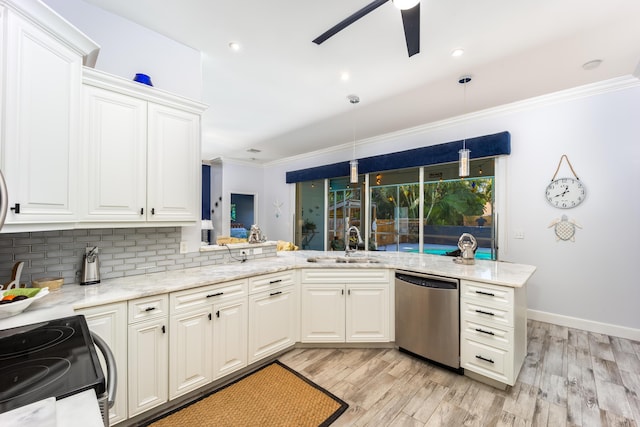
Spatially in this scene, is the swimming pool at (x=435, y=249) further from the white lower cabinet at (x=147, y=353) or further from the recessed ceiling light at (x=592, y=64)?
the white lower cabinet at (x=147, y=353)

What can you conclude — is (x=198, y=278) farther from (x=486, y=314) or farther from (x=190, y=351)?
(x=486, y=314)

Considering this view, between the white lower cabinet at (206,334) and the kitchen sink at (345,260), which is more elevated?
the kitchen sink at (345,260)

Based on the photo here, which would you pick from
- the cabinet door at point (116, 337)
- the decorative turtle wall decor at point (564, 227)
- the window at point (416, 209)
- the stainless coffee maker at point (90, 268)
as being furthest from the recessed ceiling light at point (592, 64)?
the stainless coffee maker at point (90, 268)

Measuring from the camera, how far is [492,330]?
2.10 metres

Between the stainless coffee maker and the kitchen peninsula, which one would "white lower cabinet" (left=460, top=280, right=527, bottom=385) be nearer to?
the kitchen peninsula

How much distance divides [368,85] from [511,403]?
10.5 feet

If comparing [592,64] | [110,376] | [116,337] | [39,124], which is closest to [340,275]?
[116,337]

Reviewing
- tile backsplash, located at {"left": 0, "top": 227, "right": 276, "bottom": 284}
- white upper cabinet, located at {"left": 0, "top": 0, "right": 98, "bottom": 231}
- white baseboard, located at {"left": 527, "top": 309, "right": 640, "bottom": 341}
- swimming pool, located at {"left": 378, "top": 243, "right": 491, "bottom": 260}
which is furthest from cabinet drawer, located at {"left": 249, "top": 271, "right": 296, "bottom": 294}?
white baseboard, located at {"left": 527, "top": 309, "right": 640, "bottom": 341}

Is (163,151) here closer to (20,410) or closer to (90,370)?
(90,370)

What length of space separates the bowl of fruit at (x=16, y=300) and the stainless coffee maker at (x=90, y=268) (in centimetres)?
42

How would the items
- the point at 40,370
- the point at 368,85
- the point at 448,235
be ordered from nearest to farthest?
the point at 40,370 < the point at 368,85 < the point at 448,235

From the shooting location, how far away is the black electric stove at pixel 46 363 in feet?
2.38

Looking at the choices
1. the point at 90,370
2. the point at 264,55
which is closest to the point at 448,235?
the point at 264,55

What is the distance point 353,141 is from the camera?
555 cm
